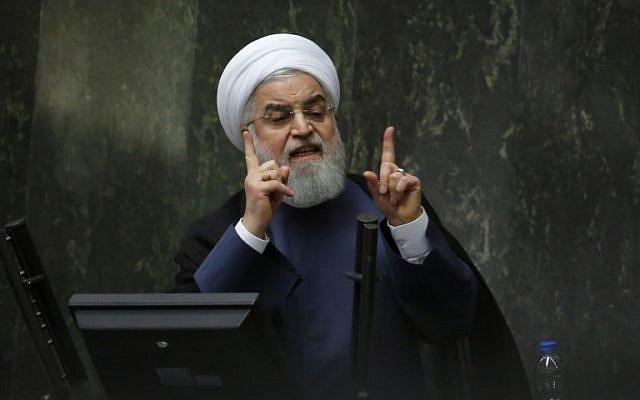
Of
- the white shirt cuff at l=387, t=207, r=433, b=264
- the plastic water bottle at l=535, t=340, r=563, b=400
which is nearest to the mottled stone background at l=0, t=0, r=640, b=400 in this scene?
the plastic water bottle at l=535, t=340, r=563, b=400

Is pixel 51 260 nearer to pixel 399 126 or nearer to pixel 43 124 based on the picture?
pixel 43 124

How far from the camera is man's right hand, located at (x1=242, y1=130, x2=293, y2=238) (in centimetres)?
422

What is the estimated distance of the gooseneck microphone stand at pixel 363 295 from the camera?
3.32 metres

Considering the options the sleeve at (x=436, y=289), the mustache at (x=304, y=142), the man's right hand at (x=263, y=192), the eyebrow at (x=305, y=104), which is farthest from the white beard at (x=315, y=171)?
the sleeve at (x=436, y=289)

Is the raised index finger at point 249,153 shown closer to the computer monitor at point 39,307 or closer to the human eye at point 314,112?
the human eye at point 314,112

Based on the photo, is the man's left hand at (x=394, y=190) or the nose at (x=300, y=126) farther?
the nose at (x=300, y=126)

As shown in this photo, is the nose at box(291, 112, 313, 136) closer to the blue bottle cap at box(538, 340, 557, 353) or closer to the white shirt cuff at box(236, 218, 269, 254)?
the white shirt cuff at box(236, 218, 269, 254)

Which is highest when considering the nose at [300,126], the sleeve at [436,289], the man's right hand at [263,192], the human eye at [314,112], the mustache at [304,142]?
the human eye at [314,112]

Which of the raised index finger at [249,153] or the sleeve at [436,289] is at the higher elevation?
the raised index finger at [249,153]

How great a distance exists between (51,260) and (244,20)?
52.4 inches

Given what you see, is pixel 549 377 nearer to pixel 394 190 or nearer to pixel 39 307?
pixel 394 190

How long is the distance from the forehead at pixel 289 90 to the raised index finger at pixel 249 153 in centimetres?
19

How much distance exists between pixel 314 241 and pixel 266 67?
0.59m

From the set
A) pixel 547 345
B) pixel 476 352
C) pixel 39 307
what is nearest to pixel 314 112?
pixel 476 352
